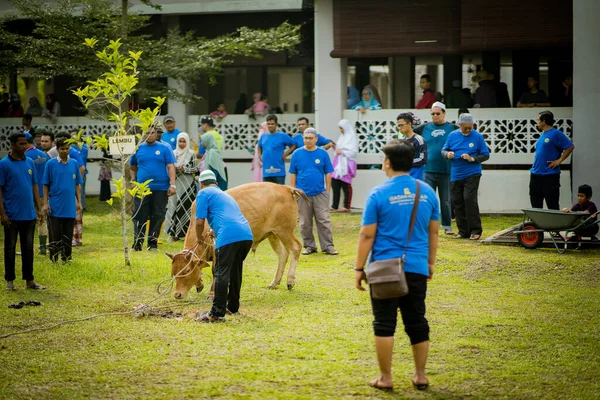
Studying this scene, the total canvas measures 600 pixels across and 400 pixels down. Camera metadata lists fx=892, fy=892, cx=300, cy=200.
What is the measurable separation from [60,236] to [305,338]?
5.82 m

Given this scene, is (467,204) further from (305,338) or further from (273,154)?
(305,338)

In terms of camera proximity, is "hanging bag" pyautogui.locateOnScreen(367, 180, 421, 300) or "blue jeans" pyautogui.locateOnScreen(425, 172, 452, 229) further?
"blue jeans" pyautogui.locateOnScreen(425, 172, 452, 229)

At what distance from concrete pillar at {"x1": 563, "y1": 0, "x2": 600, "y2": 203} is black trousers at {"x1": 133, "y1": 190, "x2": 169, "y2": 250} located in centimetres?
716

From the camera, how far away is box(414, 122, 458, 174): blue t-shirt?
15.2 meters

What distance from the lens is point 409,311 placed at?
6.94m

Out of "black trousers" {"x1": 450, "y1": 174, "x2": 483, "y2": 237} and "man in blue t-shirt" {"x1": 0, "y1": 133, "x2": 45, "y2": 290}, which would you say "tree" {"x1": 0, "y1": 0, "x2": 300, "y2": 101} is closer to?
"black trousers" {"x1": 450, "y1": 174, "x2": 483, "y2": 237}

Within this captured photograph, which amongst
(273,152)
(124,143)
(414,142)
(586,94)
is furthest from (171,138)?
(586,94)

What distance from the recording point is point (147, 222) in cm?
1484

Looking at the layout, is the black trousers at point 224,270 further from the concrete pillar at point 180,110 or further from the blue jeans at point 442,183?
the concrete pillar at point 180,110

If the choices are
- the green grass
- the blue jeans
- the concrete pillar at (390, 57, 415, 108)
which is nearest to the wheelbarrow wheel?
the green grass

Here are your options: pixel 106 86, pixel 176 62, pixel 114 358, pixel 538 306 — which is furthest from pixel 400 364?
pixel 176 62

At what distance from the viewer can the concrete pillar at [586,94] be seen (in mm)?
15406

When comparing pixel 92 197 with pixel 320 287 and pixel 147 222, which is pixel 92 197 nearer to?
pixel 147 222

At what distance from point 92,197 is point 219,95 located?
5.89 meters
